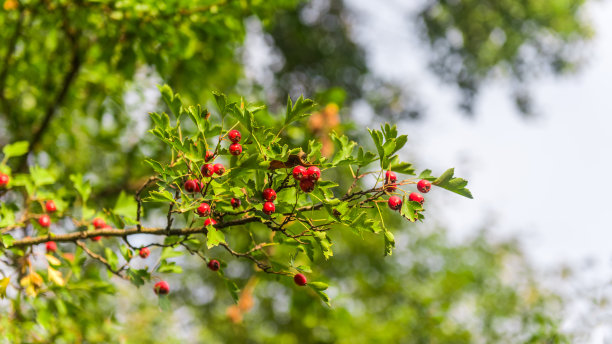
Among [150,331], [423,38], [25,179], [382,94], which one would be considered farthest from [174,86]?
[150,331]

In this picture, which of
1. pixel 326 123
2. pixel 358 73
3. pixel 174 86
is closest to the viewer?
pixel 174 86

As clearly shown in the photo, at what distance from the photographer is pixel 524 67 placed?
1115cm

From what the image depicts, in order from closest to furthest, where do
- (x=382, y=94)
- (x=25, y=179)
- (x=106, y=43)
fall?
1. (x=25, y=179)
2. (x=106, y=43)
3. (x=382, y=94)

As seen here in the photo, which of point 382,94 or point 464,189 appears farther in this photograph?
point 382,94

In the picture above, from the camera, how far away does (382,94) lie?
9148 mm

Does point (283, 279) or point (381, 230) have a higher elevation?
point (381, 230)

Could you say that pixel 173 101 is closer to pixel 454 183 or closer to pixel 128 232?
pixel 128 232

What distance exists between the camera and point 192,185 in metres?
1.50

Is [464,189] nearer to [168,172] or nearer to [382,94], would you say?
[168,172]

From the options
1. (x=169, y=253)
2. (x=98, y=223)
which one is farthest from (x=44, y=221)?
(x=169, y=253)

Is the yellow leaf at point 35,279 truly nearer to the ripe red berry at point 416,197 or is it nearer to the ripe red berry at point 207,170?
the ripe red berry at point 207,170

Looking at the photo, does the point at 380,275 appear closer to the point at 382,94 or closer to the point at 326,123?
the point at 382,94

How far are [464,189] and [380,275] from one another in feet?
29.4

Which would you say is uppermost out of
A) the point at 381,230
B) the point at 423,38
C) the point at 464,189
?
the point at 423,38
